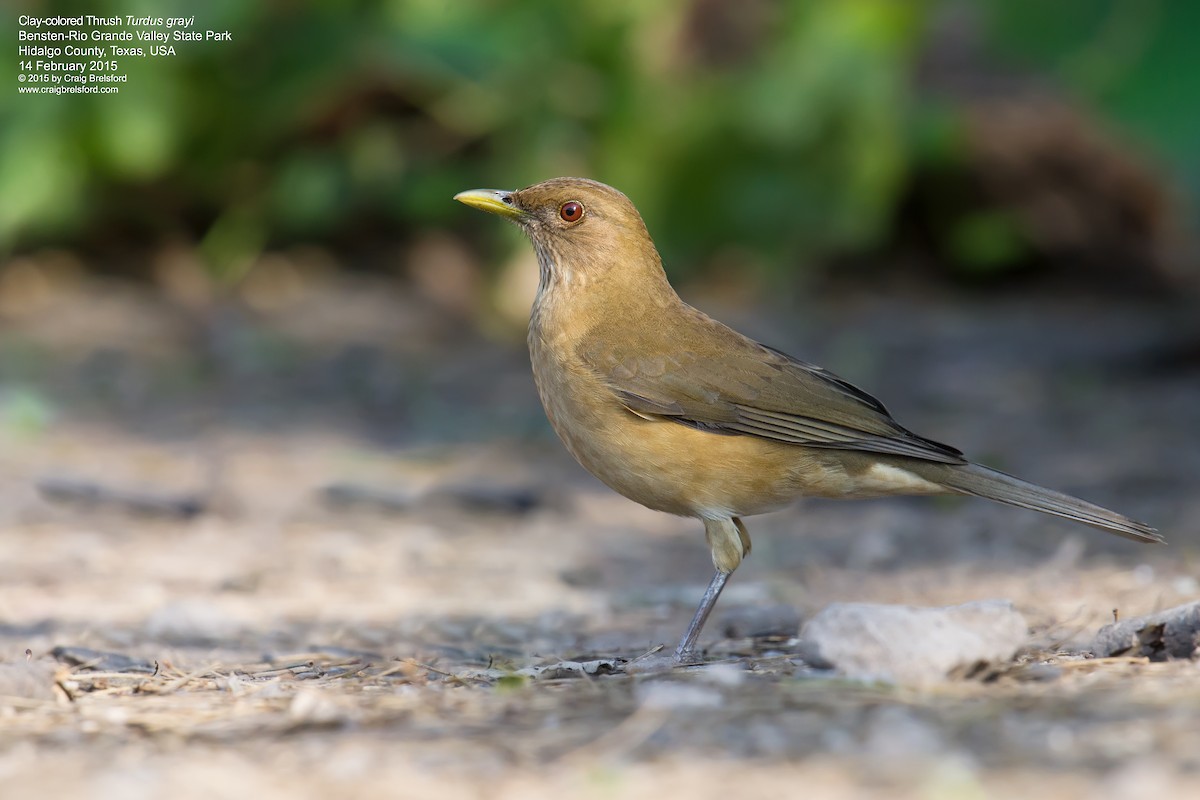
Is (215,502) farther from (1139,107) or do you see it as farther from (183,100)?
(1139,107)

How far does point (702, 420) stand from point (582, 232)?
3.02 feet

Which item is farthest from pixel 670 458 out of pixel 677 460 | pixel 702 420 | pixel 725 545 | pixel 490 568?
pixel 490 568

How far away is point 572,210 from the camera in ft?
17.7

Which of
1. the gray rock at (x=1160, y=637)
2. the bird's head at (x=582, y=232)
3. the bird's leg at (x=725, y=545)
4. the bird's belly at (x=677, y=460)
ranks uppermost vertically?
the bird's head at (x=582, y=232)

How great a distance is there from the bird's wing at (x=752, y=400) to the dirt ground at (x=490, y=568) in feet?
2.42

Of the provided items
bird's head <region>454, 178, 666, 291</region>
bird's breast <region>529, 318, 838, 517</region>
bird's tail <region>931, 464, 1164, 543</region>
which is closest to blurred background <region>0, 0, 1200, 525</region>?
bird's head <region>454, 178, 666, 291</region>

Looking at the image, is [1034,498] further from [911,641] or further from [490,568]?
[490,568]

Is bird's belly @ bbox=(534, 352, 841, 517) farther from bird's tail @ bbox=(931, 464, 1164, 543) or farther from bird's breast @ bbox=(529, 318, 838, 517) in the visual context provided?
bird's tail @ bbox=(931, 464, 1164, 543)

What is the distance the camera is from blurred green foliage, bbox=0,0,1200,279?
10531mm

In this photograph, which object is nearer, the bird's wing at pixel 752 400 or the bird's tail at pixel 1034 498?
the bird's tail at pixel 1034 498

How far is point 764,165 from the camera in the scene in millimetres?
11172

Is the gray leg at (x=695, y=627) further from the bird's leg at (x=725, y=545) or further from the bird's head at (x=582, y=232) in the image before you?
the bird's head at (x=582, y=232)

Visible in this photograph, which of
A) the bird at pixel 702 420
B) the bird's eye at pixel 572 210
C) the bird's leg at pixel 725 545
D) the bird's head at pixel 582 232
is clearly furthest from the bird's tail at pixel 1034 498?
the bird's eye at pixel 572 210

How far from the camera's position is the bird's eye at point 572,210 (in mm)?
5406
